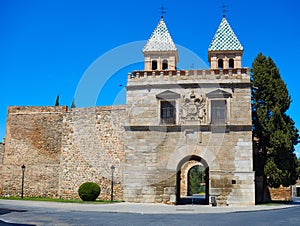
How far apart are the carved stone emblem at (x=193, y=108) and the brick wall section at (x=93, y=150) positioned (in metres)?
5.04

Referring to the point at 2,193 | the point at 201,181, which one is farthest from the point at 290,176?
the point at 201,181

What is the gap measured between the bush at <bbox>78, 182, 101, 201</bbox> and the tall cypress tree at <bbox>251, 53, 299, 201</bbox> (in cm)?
995

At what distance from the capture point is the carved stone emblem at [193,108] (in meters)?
20.2

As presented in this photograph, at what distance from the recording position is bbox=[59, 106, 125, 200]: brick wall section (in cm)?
2344

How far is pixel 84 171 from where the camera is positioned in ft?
78.8

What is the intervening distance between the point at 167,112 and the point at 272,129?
643 cm

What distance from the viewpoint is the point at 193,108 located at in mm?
20297

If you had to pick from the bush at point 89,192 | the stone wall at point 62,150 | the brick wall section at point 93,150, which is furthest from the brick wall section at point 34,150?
the bush at point 89,192

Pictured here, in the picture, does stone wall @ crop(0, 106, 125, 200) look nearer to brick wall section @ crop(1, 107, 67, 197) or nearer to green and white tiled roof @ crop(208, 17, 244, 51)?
brick wall section @ crop(1, 107, 67, 197)

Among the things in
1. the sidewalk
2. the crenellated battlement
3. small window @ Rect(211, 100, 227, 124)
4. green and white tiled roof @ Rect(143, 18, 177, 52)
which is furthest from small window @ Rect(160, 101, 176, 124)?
the sidewalk

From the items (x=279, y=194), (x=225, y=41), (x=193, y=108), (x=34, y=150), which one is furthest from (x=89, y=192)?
(x=225, y=41)

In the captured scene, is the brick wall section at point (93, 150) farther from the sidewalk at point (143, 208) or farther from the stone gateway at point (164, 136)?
the sidewalk at point (143, 208)

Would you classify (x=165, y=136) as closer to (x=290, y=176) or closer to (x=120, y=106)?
(x=120, y=106)

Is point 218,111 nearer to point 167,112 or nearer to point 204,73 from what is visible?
point 204,73
